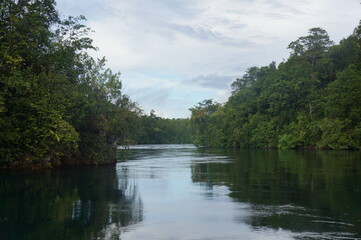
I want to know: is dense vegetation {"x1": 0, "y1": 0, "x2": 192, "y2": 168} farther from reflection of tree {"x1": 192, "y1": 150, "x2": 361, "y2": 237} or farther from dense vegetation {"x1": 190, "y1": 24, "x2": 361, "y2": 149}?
dense vegetation {"x1": 190, "y1": 24, "x2": 361, "y2": 149}

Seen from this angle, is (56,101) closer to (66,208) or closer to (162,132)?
(66,208)

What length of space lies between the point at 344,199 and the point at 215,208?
5.05 meters

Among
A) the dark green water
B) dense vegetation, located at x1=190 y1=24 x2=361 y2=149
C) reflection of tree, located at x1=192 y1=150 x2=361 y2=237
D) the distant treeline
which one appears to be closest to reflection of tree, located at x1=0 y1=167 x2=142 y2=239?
the dark green water

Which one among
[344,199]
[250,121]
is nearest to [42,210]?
[344,199]

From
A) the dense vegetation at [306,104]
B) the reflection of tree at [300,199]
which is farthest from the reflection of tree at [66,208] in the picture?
the dense vegetation at [306,104]

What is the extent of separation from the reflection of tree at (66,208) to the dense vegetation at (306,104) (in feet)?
159

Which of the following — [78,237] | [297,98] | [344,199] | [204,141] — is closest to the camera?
[78,237]

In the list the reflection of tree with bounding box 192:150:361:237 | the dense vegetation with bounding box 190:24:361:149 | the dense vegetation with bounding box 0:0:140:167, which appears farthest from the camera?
the dense vegetation with bounding box 190:24:361:149

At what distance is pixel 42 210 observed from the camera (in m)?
13.5

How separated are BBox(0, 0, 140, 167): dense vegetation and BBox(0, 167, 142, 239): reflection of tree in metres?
5.15

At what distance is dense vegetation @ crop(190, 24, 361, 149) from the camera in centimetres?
6297

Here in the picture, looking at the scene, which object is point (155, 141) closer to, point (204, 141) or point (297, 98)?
point (204, 141)

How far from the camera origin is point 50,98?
27.5m

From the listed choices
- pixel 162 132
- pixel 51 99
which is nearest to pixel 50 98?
pixel 51 99
